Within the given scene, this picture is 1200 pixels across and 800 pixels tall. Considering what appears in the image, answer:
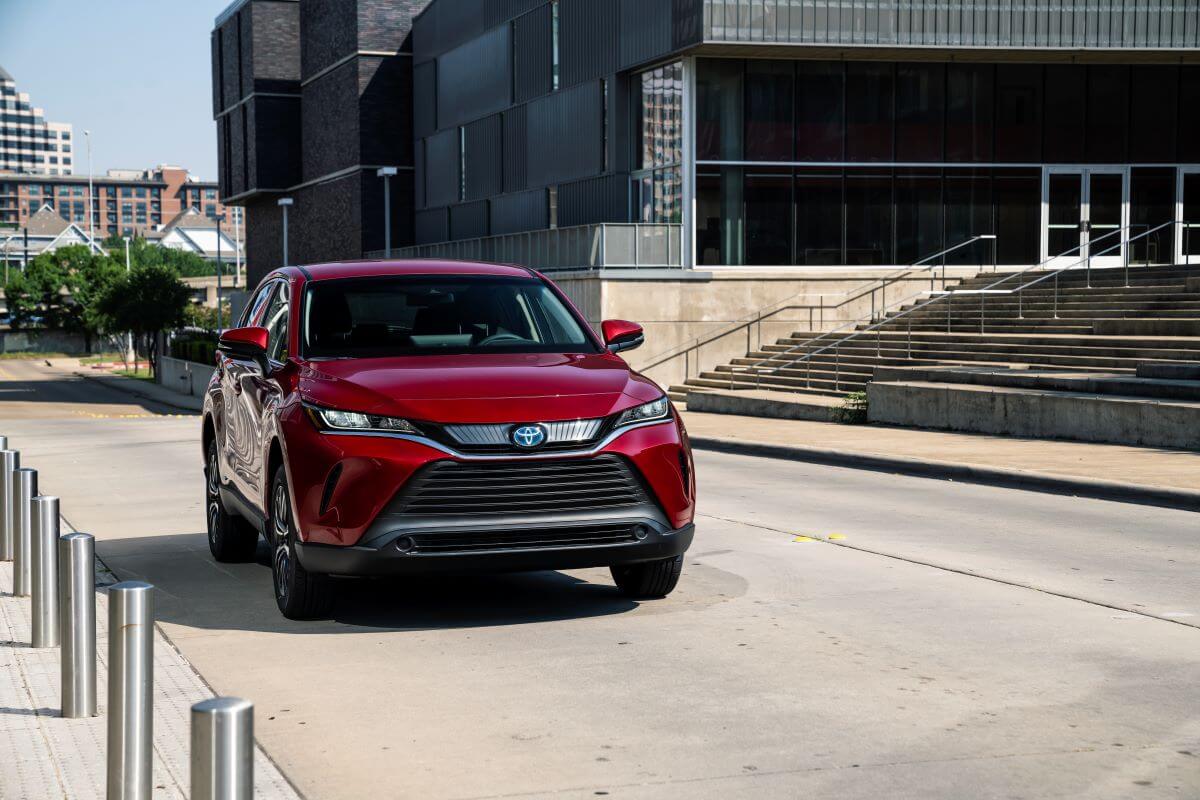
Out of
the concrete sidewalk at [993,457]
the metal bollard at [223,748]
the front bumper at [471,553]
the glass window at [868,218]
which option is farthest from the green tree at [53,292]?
the metal bollard at [223,748]

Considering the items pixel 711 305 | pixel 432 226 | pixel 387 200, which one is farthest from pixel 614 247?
pixel 432 226

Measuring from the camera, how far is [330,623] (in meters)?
7.85

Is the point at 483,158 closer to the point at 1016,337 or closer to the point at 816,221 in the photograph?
the point at 816,221

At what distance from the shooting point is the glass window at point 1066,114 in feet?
124

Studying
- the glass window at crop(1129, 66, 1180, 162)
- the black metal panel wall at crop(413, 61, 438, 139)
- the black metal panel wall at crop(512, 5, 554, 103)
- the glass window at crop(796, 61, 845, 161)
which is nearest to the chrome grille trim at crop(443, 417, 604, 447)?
the glass window at crop(796, 61, 845, 161)

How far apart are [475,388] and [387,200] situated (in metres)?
44.4

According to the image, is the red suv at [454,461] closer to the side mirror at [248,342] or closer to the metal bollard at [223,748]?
the side mirror at [248,342]

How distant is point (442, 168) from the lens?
54031mm

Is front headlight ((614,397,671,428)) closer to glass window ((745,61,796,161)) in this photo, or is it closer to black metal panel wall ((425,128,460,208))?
glass window ((745,61,796,161))

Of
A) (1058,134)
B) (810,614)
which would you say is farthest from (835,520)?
(1058,134)

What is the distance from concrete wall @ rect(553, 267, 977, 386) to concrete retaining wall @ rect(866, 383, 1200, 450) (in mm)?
12487

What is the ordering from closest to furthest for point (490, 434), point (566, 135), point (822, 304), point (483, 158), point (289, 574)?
point (490, 434)
point (289, 574)
point (822, 304)
point (566, 135)
point (483, 158)

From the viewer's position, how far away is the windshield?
332 inches

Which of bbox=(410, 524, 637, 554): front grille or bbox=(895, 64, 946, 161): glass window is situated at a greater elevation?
bbox=(895, 64, 946, 161): glass window
